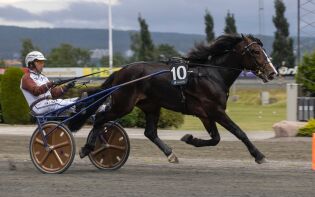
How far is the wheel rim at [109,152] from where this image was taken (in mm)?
9852

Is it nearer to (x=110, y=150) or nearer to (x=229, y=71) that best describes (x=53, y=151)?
(x=110, y=150)

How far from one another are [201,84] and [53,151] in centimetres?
218

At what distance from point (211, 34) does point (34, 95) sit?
186 feet

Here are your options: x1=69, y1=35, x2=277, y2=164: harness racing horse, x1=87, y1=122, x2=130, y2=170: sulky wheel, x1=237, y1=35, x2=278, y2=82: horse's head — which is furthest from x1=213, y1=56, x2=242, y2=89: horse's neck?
x1=87, y1=122, x2=130, y2=170: sulky wheel

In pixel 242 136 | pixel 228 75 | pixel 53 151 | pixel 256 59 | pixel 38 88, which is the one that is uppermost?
pixel 256 59

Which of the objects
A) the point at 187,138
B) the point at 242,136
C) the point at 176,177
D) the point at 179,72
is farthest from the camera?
the point at 187,138

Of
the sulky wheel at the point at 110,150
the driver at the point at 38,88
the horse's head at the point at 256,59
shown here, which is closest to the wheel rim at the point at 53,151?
the driver at the point at 38,88

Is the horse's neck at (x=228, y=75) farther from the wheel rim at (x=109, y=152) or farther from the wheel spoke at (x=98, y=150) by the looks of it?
the wheel spoke at (x=98, y=150)

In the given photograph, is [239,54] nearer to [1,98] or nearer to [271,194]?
[271,194]

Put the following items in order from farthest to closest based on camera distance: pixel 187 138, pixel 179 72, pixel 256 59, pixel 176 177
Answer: pixel 187 138 < pixel 256 59 < pixel 179 72 < pixel 176 177

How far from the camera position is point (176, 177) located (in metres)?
8.88

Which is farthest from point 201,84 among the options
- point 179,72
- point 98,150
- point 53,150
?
point 53,150

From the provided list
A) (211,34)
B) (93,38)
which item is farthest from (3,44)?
(211,34)

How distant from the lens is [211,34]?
65375 millimetres
